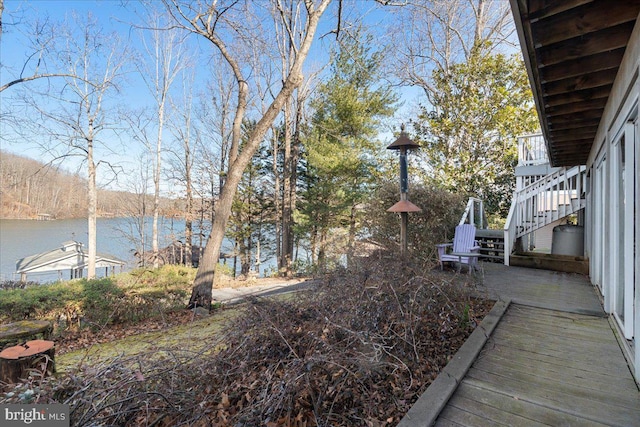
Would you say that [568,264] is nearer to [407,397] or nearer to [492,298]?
[492,298]

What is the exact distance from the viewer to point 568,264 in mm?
5863

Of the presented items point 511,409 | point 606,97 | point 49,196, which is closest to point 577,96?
point 606,97

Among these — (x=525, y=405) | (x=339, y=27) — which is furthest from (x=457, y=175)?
(x=525, y=405)

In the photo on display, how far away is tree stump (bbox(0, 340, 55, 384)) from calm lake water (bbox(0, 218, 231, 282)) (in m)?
11.7

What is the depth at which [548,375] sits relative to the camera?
237 cm

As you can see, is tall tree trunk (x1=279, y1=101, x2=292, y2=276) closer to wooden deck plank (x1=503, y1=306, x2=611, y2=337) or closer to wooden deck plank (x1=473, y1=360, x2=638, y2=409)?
wooden deck plank (x1=503, y1=306, x2=611, y2=337)

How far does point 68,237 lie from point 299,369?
18286 mm

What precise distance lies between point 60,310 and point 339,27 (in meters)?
8.50

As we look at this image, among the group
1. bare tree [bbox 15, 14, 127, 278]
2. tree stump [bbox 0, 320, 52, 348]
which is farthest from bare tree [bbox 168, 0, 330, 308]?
bare tree [bbox 15, 14, 127, 278]

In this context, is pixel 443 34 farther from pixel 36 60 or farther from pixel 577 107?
pixel 36 60

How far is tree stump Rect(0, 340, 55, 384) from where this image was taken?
212 centimetres

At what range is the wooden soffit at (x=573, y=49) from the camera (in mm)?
2051

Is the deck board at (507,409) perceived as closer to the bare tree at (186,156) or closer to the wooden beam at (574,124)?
the wooden beam at (574,124)

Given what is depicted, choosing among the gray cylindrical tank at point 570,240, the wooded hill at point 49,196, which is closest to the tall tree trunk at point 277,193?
the wooded hill at point 49,196
